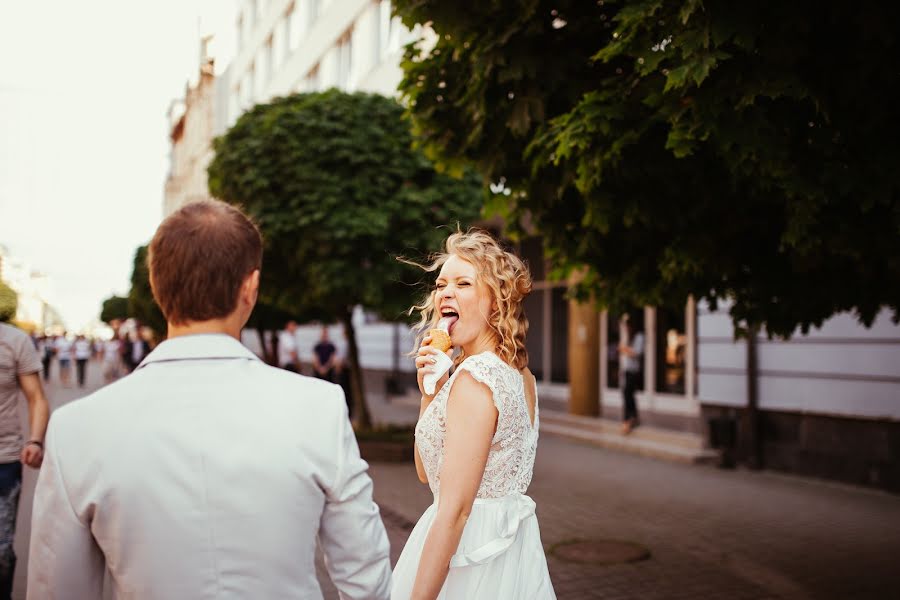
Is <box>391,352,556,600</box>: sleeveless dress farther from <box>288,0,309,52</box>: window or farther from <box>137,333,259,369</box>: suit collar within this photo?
<box>288,0,309,52</box>: window

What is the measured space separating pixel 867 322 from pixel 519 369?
12.2ft

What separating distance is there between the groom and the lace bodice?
28.7 inches

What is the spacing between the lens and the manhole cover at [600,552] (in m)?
6.23

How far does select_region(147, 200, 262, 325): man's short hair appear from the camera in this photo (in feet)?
5.63

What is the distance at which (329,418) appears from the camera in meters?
1.68

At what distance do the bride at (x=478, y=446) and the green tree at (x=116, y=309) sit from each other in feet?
259

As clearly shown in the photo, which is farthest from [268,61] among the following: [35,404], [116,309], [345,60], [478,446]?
[116,309]

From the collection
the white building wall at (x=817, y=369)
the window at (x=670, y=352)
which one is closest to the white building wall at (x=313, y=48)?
the window at (x=670, y=352)

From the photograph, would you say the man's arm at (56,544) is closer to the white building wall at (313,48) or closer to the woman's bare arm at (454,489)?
the woman's bare arm at (454,489)

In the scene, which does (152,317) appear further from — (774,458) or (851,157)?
(851,157)

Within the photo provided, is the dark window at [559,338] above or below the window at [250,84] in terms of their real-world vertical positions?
below

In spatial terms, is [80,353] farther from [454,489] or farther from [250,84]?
[454,489]

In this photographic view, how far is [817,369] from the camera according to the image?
9953 millimetres

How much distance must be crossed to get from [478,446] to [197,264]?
97 centimetres
